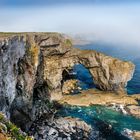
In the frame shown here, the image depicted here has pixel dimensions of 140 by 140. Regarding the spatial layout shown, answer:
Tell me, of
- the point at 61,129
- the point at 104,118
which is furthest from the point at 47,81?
the point at 61,129

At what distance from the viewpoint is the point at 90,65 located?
13538cm

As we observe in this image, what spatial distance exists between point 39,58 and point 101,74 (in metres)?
36.8

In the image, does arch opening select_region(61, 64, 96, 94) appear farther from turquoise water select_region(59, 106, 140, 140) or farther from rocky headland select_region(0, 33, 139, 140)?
turquoise water select_region(59, 106, 140, 140)

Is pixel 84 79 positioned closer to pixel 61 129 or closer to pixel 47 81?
pixel 47 81

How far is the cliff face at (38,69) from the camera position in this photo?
78188mm

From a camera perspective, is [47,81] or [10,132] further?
[47,81]

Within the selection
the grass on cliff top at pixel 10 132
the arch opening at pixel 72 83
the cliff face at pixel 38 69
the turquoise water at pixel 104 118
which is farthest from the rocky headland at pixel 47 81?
the grass on cliff top at pixel 10 132

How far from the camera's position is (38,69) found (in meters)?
100

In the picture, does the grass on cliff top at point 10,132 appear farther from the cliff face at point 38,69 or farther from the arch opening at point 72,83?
the arch opening at point 72,83

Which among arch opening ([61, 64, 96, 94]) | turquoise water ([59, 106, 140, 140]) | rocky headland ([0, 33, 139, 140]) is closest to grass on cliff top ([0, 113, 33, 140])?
rocky headland ([0, 33, 139, 140])

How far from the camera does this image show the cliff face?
78.2 m

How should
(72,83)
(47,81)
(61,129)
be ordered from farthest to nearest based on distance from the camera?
1. (72,83)
2. (47,81)
3. (61,129)

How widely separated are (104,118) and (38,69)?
2113cm

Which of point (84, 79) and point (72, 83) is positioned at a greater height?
point (72, 83)
